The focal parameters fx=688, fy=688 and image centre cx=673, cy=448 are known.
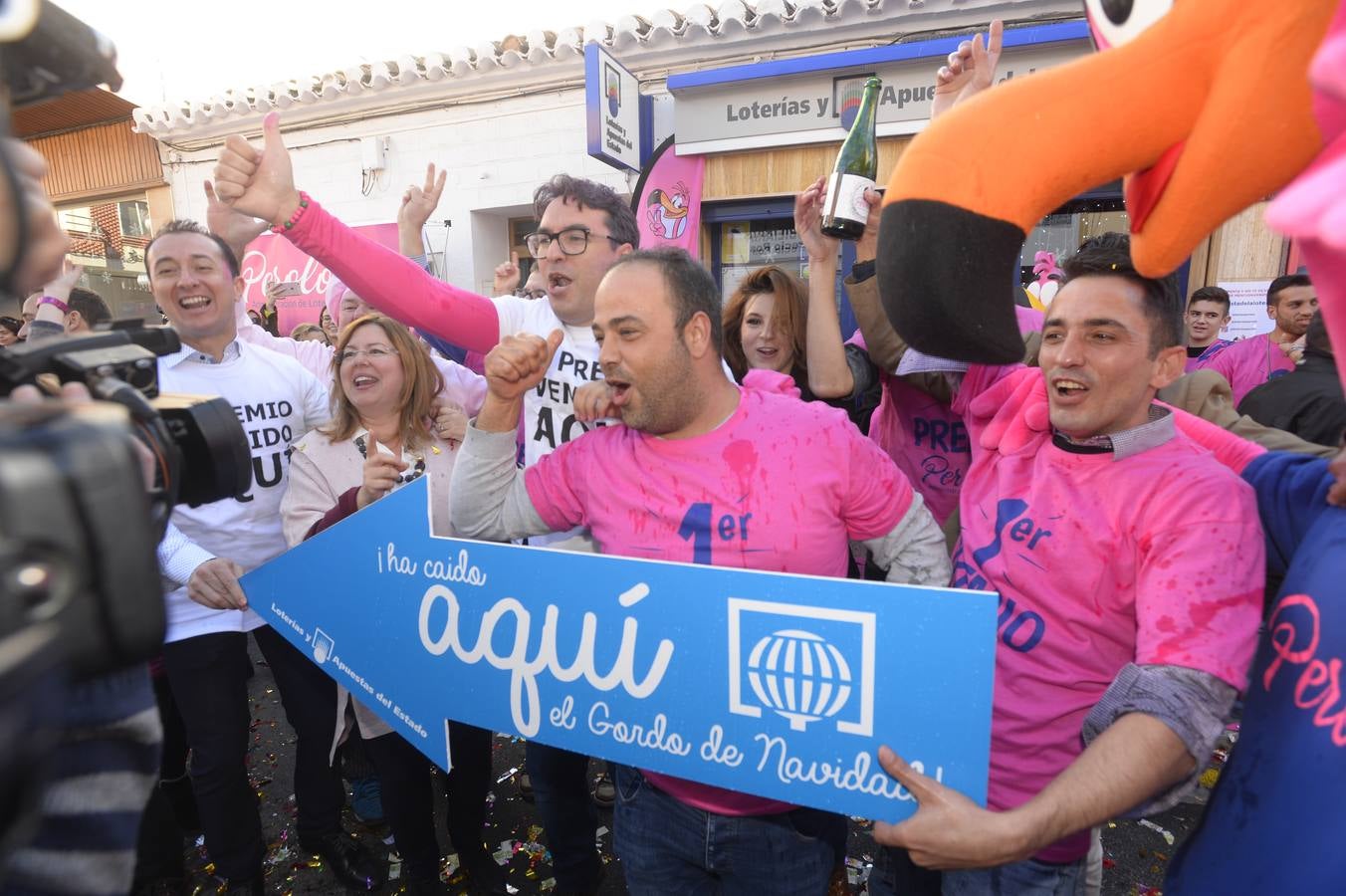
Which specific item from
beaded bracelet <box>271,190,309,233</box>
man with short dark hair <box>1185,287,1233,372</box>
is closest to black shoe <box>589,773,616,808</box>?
beaded bracelet <box>271,190,309,233</box>

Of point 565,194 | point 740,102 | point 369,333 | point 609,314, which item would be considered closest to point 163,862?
point 369,333

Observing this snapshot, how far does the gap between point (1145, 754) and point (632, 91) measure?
6727 mm

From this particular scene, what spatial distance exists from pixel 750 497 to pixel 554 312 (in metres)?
1.30

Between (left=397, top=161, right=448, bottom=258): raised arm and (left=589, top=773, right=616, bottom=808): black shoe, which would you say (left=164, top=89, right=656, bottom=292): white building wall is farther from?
(left=589, top=773, right=616, bottom=808): black shoe

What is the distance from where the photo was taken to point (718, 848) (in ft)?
5.16

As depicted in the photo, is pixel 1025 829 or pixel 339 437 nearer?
pixel 1025 829

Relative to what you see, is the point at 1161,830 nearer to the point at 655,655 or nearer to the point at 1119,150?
the point at 655,655

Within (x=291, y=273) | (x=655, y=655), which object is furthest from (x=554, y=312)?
(x=291, y=273)

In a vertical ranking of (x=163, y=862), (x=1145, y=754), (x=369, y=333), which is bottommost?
(x=163, y=862)

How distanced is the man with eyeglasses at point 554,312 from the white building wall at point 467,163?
4.97 meters

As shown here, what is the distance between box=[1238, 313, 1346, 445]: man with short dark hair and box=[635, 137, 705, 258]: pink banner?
4.79m

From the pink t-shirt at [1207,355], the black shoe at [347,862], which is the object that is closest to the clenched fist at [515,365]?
the black shoe at [347,862]

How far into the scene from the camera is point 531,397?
97.5 inches

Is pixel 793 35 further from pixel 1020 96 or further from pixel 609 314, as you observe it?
pixel 1020 96
